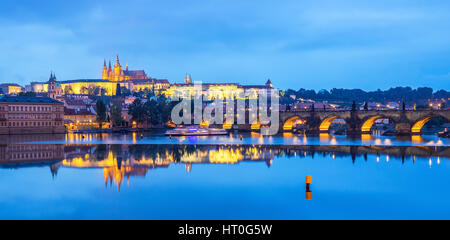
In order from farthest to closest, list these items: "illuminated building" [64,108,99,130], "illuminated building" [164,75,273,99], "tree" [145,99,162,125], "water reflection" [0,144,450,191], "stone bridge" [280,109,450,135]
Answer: "illuminated building" [164,75,273,99] < "illuminated building" [64,108,99,130] < "tree" [145,99,162,125] < "stone bridge" [280,109,450,135] < "water reflection" [0,144,450,191]

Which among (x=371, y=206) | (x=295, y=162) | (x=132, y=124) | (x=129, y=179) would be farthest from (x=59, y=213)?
(x=132, y=124)

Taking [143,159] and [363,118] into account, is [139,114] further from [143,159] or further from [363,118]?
[143,159]

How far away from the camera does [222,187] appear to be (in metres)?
21.2

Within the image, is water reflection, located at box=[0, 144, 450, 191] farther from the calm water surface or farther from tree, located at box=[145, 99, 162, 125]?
tree, located at box=[145, 99, 162, 125]

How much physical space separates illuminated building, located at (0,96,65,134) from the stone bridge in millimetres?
38976

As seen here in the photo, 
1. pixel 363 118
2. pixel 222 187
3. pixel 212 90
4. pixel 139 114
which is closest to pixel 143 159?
pixel 222 187

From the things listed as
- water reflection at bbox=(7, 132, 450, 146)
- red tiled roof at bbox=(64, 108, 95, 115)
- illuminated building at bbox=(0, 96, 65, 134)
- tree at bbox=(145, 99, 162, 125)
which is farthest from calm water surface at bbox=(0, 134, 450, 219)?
red tiled roof at bbox=(64, 108, 95, 115)

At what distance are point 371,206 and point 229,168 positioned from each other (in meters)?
11.7

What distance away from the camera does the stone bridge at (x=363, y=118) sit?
62688mm

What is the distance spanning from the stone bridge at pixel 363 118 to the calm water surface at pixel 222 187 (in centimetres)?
3139

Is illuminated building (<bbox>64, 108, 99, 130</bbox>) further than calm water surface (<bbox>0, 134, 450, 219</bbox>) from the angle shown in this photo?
Yes

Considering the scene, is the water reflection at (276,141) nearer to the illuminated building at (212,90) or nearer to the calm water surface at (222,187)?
the calm water surface at (222,187)

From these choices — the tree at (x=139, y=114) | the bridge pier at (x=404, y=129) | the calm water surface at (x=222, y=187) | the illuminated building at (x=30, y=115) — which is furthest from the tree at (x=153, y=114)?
the calm water surface at (x=222, y=187)

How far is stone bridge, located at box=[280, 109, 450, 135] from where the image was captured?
62.7m
